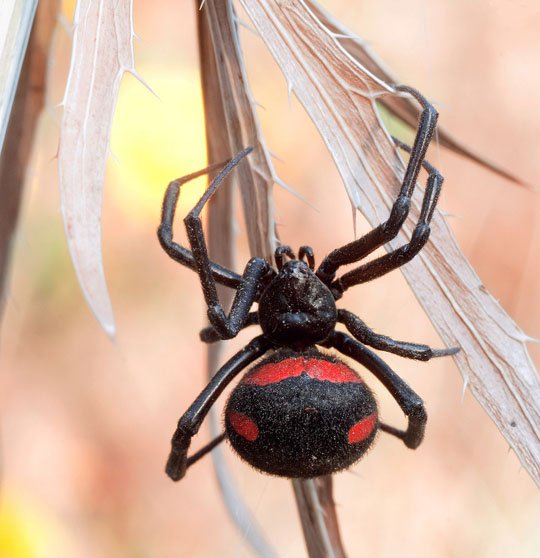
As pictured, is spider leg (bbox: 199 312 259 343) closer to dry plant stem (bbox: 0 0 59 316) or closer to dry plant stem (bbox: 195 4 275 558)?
dry plant stem (bbox: 195 4 275 558)

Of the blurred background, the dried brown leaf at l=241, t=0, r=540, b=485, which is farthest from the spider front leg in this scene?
the blurred background

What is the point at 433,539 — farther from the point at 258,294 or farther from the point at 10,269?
the point at 10,269

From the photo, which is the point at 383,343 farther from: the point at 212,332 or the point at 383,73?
the point at 383,73

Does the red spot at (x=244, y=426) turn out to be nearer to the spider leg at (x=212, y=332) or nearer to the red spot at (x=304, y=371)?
the red spot at (x=304, y=371)

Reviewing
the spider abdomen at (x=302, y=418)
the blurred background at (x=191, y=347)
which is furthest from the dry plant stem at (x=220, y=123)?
the blurred background at (x=191, y=347)

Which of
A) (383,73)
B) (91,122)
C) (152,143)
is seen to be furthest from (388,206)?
(152,143)


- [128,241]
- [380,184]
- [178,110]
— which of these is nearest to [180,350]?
[128,241]
